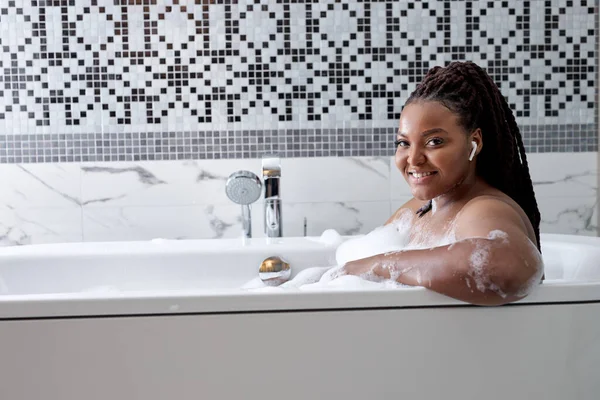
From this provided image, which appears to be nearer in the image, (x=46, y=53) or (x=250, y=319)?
(x=250, y=319)

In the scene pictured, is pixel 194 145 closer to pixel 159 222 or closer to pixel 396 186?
pixel 159 222

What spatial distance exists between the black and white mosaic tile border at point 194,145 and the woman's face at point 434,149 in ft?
3.03

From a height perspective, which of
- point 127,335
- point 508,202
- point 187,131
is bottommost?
point 127,335

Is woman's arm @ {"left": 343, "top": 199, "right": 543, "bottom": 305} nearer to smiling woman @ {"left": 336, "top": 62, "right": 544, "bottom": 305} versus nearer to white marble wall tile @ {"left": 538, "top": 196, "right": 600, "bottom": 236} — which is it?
smiling woman @ {"left": 336, "top": 62, "right": 544, "bottom": 305}

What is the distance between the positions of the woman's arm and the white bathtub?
1.4 inches

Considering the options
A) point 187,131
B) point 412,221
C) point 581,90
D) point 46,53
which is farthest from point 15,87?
point 581,90

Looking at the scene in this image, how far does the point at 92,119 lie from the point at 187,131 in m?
0.34

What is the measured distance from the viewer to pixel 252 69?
245 centimetres

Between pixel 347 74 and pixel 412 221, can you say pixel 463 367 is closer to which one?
pixel 412 221

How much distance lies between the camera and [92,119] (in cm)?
244

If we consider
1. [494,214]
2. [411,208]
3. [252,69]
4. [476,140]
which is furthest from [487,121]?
[252,69]

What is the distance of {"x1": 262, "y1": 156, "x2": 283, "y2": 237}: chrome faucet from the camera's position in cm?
224

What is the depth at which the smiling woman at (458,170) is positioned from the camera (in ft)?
4.38

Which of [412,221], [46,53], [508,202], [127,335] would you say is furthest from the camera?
[46,53]
